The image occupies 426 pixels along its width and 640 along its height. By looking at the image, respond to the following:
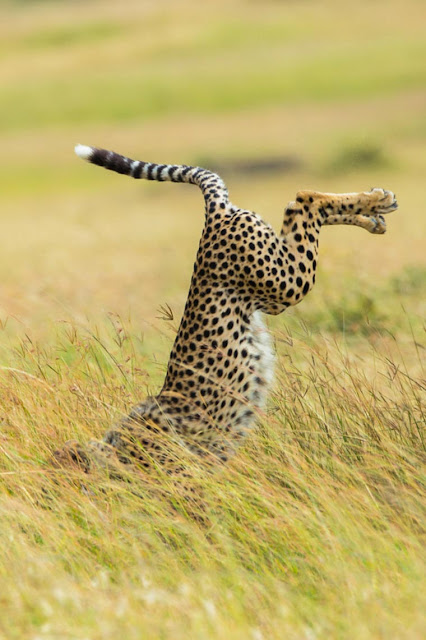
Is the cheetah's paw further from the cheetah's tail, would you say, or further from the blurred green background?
the blurred green background

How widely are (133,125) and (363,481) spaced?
2827 cm

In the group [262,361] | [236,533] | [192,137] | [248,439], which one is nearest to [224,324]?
[262,361]

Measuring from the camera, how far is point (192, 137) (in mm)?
27953

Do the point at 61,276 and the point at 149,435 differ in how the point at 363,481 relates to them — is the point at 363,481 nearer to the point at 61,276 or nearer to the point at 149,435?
the point at 149,435

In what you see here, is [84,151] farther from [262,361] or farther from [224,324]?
[262,361]

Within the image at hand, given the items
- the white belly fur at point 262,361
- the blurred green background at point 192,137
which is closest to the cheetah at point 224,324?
the white belly fur at point 262,361

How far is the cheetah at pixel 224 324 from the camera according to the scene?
3703mm

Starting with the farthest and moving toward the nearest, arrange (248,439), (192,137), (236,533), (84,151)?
(192,137), (84,151), (248,439), (236,533)

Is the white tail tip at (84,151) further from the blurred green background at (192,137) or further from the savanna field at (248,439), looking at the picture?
the blurred green background at (192,137)

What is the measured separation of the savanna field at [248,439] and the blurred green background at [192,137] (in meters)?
0.09

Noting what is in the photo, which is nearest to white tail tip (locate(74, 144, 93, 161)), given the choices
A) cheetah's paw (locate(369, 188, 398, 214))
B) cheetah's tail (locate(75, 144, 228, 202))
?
cheetah's tail (locate(75, 144, 228, 202))

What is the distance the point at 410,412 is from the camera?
12.3 feet

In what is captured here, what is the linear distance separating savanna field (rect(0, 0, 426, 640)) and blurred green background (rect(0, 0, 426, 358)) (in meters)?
0.09

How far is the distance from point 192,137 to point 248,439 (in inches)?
976
